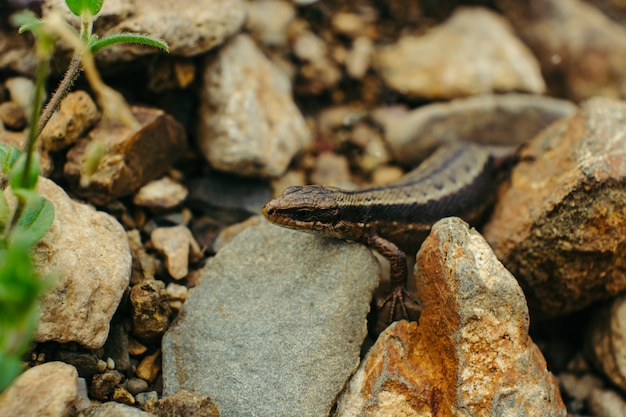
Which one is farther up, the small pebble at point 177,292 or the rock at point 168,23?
the rock at point 168,23

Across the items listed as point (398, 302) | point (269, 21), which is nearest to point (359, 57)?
point (269, 21)

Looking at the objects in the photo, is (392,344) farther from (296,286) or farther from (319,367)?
(296,286)

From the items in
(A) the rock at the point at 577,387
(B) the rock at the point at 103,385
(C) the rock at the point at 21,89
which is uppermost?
(C) the rock at the point at 21,89

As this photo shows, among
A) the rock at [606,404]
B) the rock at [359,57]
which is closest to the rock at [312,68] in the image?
the rock at [359,57]

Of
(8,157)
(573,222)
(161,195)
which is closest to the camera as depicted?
(8,157)

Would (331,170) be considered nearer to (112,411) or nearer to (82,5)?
(82,5)

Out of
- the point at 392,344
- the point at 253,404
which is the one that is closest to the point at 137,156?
the point at 253,404

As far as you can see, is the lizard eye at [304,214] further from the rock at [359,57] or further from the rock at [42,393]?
the rock at [359,57]

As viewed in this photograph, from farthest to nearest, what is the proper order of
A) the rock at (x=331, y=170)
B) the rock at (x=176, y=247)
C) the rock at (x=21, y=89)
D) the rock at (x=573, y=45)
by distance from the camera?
the rock at (x=573, y=45) < the rock at (x=331, y=170) < the rock at (x=21, y=89) < the rock at (x=176, y=247)
